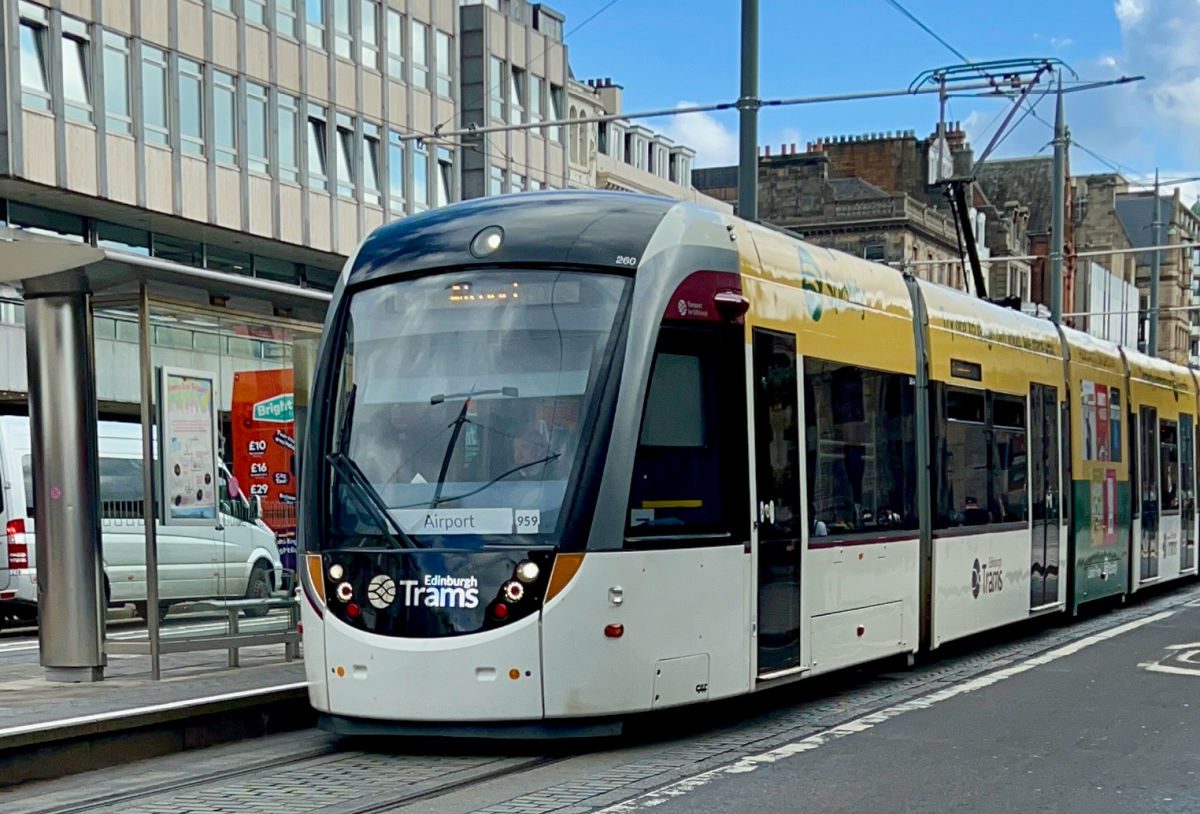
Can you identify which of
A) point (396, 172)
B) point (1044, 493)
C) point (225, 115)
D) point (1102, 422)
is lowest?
point (1044, 493)

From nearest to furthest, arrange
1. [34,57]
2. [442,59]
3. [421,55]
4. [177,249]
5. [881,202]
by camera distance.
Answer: [34,57], [177,249], [421,55], [442,59], [881,202]

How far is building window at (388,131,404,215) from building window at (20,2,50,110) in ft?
40.1

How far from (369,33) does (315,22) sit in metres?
2.20

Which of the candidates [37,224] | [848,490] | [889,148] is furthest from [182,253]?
[889,148]

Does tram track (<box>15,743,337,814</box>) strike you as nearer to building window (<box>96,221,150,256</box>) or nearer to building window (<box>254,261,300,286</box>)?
building window (<box>96,221,150,256</box>)

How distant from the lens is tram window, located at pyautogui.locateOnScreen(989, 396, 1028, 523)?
15.8 meters

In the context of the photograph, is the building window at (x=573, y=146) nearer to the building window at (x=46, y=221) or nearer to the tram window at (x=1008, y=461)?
the building window at (x=46, y=221)

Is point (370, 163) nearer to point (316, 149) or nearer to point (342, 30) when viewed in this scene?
point (316, 149)

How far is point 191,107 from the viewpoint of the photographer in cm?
3628

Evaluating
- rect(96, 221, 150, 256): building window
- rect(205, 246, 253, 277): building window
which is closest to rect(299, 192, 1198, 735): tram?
rect(96, 221, 150, 256): building window

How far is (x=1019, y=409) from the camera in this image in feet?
54.9

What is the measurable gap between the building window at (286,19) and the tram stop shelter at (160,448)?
2687 centimetres

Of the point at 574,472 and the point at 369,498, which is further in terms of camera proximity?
the point at 369,498

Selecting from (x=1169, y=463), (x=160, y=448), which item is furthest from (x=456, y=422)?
(x=1169, y=463)
